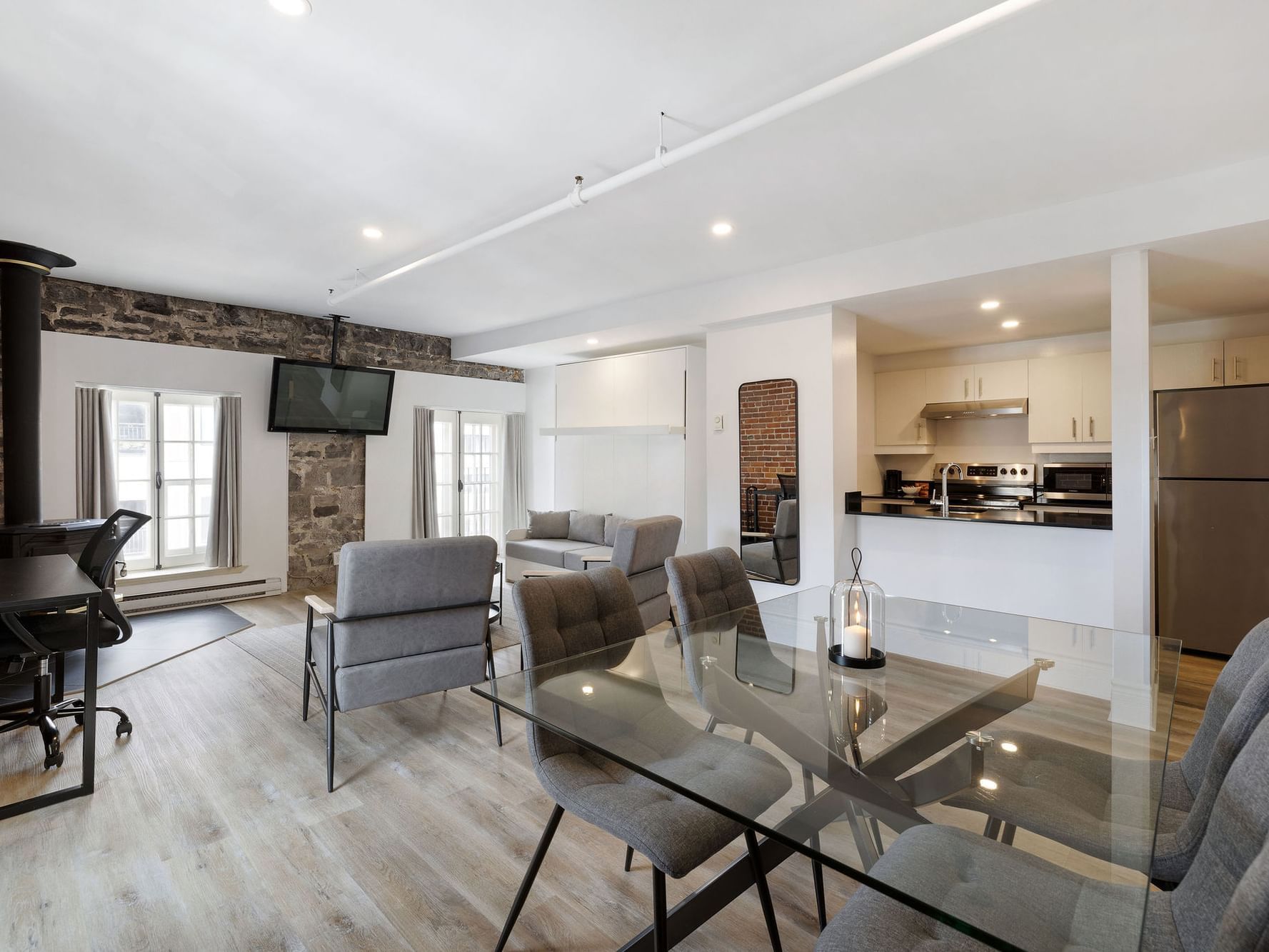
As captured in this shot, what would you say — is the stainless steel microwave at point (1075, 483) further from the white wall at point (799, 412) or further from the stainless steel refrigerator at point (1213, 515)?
the white wall at point (799, 412)

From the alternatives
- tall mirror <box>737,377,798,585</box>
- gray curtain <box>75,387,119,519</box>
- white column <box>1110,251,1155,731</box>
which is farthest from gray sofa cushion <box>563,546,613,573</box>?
gray curtain <box>75,387,119,519</box>

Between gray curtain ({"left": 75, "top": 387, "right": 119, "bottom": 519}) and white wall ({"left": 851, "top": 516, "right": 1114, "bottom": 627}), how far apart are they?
6353 mm

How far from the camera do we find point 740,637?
230 cm

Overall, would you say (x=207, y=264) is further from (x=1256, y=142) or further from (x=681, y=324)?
(x=1256, y=142)

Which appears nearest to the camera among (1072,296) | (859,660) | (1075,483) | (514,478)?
(859,660)

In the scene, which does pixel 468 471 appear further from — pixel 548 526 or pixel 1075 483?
pixel 1075 483

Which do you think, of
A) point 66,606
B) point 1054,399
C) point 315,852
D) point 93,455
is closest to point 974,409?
point 1054,399

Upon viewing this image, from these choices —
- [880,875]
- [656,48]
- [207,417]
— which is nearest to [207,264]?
[207,417]

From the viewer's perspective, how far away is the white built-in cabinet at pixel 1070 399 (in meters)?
5.55

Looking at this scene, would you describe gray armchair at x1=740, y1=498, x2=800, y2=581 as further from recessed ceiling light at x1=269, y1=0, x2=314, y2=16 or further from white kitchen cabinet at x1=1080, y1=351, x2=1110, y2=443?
recessed ceiling light at x1=269, y1=0, x2=314, y2=16

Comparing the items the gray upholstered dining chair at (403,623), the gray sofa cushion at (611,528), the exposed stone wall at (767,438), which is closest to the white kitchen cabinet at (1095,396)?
the exposed stone wall at (767,438)

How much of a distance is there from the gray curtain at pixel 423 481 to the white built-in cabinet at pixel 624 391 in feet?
5.22

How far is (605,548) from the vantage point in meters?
6.32

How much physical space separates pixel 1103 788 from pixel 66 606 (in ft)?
11.0
